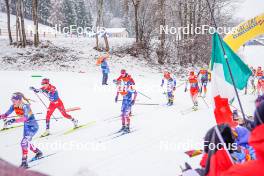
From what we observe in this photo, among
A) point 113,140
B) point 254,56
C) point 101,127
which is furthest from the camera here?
point 254,56

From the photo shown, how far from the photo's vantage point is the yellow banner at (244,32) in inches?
283

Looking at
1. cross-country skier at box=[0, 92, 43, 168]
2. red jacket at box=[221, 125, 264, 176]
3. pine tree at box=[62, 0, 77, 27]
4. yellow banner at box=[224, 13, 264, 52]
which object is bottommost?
cross-country skier at box=[0, 92, 43, 168]

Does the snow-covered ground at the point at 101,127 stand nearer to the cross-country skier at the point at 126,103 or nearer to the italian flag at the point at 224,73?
the cross-country skier at the point at 126,103

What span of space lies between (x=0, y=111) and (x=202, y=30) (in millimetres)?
25110

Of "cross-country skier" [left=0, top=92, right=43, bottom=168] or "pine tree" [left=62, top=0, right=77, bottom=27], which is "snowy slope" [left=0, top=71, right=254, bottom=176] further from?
"pine tree" [left=62, top=0, right=77, bottom=27]

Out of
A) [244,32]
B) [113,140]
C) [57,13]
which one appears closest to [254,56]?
[57,13]

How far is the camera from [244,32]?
7.31m

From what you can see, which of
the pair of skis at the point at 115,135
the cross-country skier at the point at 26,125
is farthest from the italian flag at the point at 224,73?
the cross-country skier at the point at 26,125

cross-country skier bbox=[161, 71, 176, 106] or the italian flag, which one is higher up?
the italian flag

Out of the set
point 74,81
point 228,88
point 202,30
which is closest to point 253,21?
point 228,88

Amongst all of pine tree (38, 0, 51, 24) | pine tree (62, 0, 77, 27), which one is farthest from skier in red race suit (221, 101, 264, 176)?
pine tree (38, 0, 51, 24)

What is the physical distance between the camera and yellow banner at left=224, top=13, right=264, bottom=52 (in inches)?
283

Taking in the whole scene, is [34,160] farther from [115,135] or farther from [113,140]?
[115,135]

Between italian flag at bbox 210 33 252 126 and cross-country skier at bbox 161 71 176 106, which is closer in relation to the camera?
italian flag at bbox 210 33 252 126
